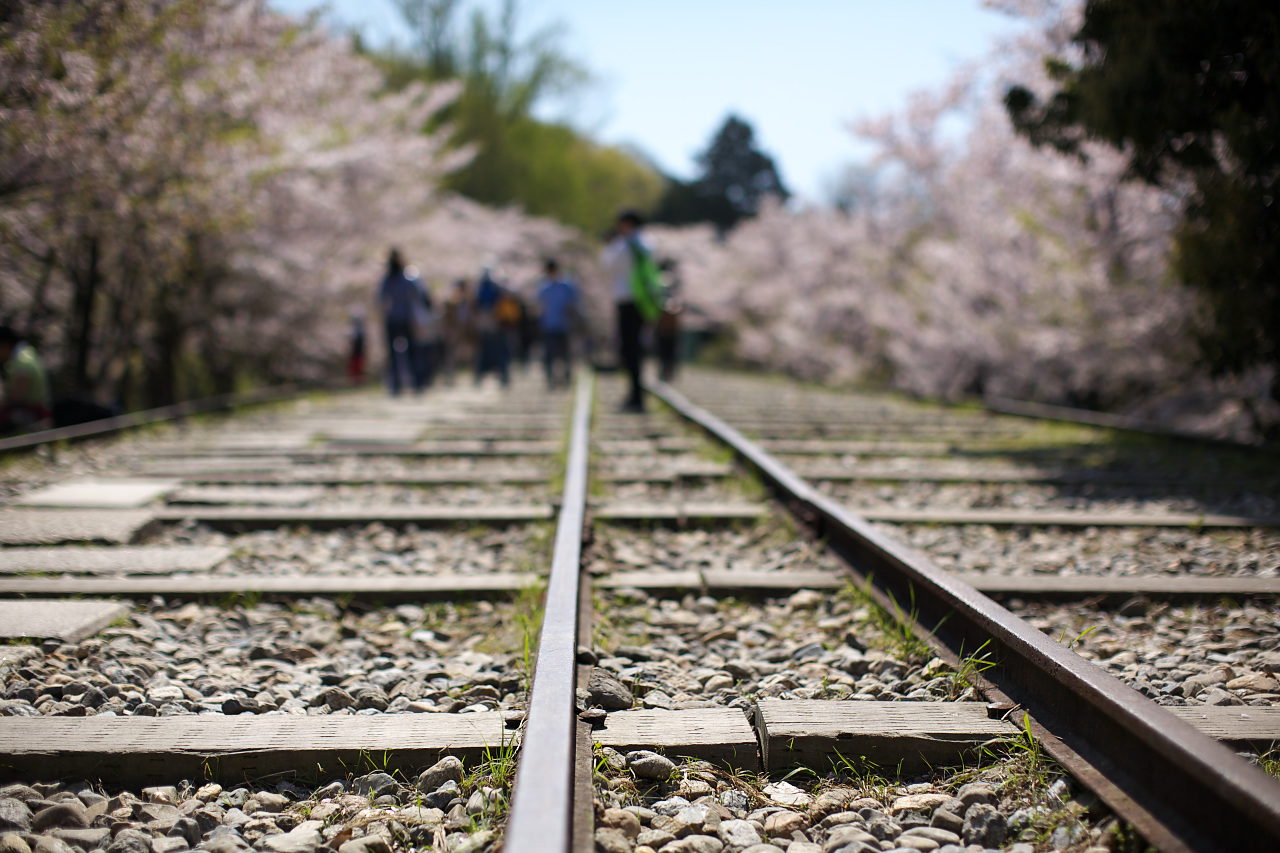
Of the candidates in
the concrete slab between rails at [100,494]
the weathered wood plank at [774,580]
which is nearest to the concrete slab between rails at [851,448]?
the weathered wood plank at [774,580]

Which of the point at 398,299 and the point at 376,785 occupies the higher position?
the point at 398,299

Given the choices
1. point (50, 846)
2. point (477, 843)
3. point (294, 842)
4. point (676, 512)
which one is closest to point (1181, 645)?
point (477, 843)

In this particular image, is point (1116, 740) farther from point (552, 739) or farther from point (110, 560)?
point (110, 560)

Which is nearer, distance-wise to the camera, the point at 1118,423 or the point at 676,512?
the point at 676,512

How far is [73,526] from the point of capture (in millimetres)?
3820

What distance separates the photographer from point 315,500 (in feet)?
15.4

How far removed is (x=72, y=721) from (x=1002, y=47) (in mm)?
11460

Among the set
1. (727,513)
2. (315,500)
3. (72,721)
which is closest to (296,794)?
(72,721)

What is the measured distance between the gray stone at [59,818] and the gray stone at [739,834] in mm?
1152

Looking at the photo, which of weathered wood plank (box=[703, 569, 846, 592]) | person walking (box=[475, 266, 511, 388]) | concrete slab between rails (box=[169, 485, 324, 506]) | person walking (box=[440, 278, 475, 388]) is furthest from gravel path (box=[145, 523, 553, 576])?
person walking (box=[440, 278, 475, 388])

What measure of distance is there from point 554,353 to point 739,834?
11.2 m

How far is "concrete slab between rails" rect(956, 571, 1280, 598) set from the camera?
113 inches

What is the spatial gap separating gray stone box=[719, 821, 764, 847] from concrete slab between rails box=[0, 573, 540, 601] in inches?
59.5

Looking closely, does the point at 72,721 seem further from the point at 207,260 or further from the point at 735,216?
the point at 735,216
